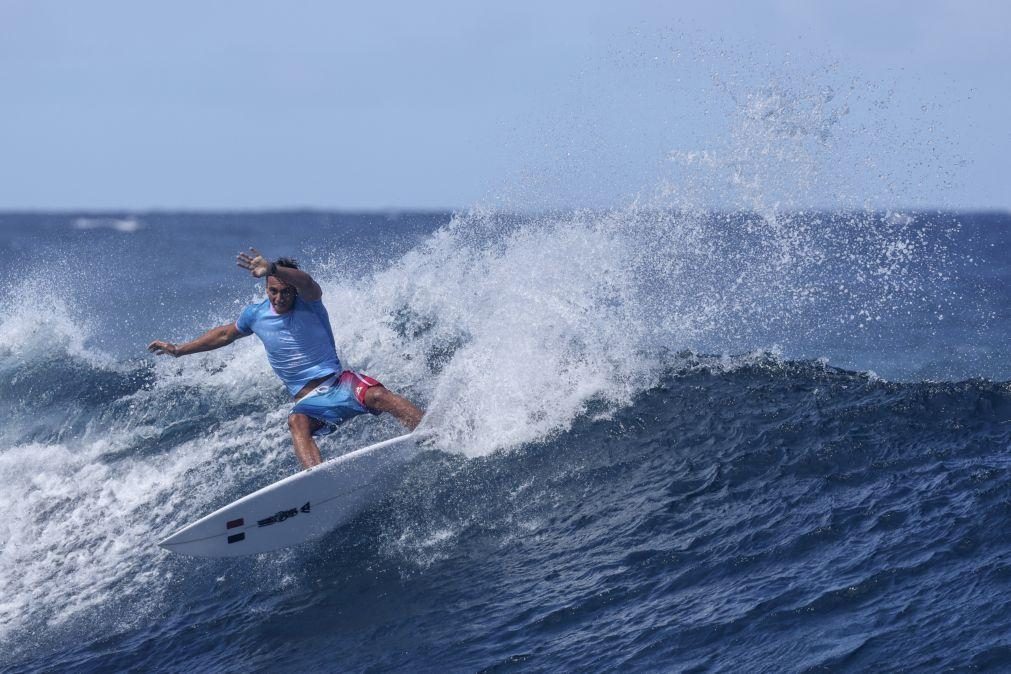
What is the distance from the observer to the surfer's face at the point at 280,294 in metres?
8.70

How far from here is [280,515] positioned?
324 inches

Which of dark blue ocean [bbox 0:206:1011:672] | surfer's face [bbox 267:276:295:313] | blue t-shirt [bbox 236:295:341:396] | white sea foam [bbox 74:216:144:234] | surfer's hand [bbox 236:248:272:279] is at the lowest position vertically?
dark blue ocean [bbox 0:206:1011:672]

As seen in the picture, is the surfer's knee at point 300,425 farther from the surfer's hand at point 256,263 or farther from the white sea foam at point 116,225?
the white sea foam at point 116,225

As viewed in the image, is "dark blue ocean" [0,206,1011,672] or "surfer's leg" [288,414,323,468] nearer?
"dark blue ocean" [0,206,1011,672]

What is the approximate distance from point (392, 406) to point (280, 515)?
4.42ft

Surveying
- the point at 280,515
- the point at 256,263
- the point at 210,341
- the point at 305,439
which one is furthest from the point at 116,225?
the point at 280,515

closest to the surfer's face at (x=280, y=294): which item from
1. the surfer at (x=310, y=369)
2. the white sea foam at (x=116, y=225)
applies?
the surfer at (x=310, y=369)

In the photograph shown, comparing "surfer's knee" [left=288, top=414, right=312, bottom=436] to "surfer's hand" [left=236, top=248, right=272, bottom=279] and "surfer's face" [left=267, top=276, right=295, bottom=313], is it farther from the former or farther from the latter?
"surfer's hand" [left=236, top=248, right=272, bottom=279]

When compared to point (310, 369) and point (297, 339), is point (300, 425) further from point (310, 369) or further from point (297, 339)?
point (297, 339)

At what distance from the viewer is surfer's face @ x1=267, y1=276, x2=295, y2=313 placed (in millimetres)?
8703

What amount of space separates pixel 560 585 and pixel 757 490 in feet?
6.72

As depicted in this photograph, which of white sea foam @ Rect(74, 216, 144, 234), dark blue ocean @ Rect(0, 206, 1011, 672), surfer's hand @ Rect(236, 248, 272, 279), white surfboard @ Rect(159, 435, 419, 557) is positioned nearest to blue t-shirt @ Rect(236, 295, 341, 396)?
surfer's hand @ Rect(236, 248, 272, 279)

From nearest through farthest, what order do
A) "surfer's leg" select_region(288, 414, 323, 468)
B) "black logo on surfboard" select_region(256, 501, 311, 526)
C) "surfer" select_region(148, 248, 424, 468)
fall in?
1. "black logo on surfboard" select_region(256, 501, 311, 526)
2. "surfer's leg" select_region(288, 414, 323, 468)
3. "surfer" select_region(148, 248, 424, 468)

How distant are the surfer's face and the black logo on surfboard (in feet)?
5.57
